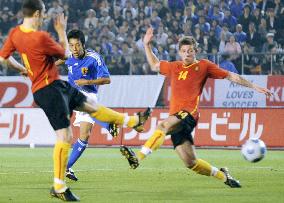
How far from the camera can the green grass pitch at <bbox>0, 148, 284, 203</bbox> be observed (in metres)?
10.9

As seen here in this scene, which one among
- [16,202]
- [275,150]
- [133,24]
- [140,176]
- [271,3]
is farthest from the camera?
[133,24]

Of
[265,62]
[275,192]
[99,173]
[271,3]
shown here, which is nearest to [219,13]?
[271,3]

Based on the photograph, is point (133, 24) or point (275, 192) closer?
point (275, 192)

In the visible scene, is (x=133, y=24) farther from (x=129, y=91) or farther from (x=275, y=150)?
(x=275, y=150)

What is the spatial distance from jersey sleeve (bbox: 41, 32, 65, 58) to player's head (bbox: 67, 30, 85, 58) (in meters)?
3.17

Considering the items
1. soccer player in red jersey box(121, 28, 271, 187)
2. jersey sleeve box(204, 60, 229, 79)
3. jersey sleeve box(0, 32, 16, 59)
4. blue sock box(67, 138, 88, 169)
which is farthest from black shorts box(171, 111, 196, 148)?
jersey sleeve box(0, 32, 16, 59)

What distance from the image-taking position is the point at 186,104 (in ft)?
39.2

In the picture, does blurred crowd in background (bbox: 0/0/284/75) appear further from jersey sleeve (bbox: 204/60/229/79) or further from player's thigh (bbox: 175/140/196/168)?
player's thigh (bbox: 175/140/196/168)

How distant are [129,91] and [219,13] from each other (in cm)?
406

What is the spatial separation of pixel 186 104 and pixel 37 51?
2.44 meters

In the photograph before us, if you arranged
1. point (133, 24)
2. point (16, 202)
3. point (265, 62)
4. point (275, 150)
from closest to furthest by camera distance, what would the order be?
point (16, 202) → point (275, 150) → point (265, 62) → point (133, 24)

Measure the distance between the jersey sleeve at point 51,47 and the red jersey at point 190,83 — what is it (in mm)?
2180

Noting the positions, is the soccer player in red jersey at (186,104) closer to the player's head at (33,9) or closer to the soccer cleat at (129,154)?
the soccer cleat at (129,154)

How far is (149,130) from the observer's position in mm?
22859
